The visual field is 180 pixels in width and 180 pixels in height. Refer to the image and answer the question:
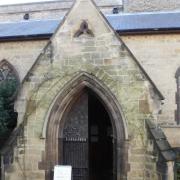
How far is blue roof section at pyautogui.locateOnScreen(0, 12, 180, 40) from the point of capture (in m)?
15.4

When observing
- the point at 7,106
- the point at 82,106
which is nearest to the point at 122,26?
the point at 7,106

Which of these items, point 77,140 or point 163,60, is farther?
point 163,60

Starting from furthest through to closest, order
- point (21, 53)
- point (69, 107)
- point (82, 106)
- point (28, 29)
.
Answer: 1. point (28, 29)
2. point (21, 53)
3. point (82, 106)
4. point (69, 107)

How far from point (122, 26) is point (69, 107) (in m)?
6.99

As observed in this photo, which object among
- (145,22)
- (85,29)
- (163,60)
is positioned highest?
(145,22)

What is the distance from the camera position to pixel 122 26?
16.3 m

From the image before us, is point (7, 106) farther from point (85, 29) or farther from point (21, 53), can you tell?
point (85, 29)

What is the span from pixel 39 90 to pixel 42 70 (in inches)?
23.0

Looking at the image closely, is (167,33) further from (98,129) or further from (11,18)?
(11,18)

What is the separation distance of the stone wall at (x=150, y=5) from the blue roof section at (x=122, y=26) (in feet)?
20.1

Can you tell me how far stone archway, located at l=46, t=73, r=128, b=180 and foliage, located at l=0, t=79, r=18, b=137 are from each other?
9.69 ft

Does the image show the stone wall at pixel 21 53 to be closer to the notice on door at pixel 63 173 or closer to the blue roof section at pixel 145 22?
the blue roof section at pixel 145 22

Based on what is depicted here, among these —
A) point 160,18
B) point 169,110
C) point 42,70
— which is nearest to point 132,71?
point 42,70

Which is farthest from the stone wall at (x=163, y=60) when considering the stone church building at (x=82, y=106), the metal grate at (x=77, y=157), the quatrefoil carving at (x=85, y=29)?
the quatrefoil carving at (x=85, y=29)
